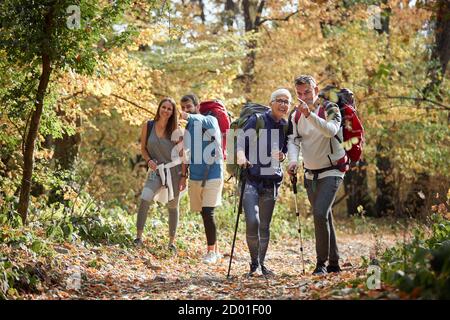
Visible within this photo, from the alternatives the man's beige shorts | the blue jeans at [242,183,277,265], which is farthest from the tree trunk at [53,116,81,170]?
the blue jeans at [242,183,277,265]

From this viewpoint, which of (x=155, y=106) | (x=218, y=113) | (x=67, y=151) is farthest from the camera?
(x=67, y=151)

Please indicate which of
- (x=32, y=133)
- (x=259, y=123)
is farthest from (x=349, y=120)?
(x=32, y=133)

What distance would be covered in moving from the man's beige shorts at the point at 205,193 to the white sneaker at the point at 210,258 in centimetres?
67

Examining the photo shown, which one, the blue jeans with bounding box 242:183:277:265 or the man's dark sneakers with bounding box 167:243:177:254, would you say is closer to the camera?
the blue jeans with bounding box 242:183:277:265

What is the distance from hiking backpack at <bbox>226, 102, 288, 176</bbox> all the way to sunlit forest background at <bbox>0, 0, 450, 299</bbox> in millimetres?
1482

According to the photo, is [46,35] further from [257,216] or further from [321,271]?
[321,271]

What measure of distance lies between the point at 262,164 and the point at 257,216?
0.61m

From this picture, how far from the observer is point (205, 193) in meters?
8.93

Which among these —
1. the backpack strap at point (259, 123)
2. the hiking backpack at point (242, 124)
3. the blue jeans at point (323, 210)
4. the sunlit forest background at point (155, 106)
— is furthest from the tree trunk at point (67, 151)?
the blue jeans at point (323, 210)

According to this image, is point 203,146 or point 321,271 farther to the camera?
point 203,146

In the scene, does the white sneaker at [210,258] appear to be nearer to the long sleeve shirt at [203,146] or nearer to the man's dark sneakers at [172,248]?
the man's dark sneakers at [172,248]

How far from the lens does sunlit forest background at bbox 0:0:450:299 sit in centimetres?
651

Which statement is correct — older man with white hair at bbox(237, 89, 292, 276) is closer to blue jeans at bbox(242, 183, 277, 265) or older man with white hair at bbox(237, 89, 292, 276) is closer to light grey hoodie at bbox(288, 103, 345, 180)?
blue jeans at bbox(242, 183, 277, 265)

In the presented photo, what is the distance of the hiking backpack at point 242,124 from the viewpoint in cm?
753
